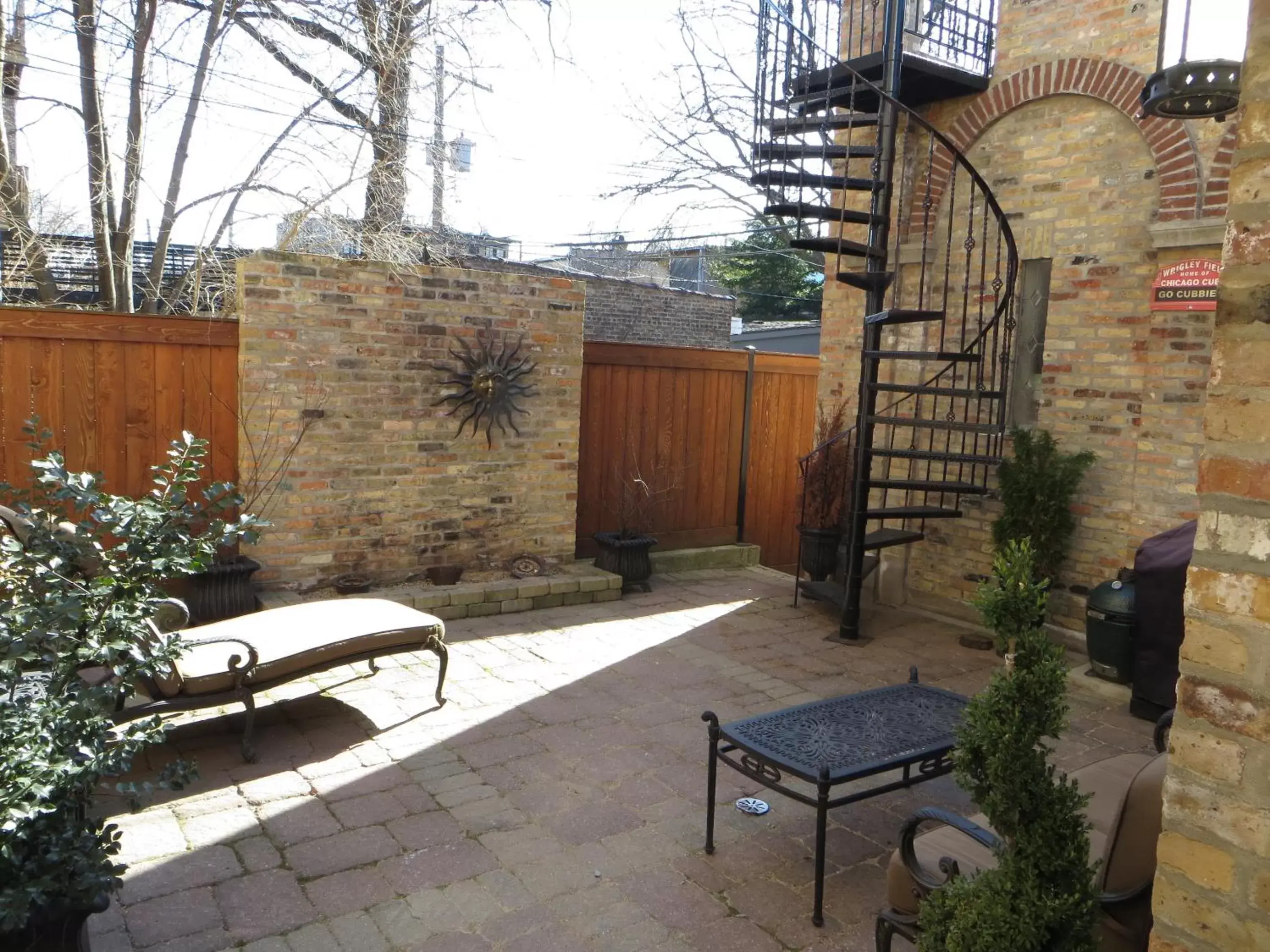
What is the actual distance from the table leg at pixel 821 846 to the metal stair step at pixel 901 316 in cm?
375

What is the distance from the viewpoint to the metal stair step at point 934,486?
19.3 feet

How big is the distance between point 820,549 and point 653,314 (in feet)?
36.0

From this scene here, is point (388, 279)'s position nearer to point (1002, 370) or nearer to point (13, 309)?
point (13, 309)

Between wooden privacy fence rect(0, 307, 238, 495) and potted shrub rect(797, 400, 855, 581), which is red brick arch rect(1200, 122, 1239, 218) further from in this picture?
wooden privacy fence rect(0, 307, 238, 495)

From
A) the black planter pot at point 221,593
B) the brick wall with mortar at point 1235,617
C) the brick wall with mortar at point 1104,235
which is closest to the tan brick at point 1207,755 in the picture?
the brick wall with mortar at point 1235,617

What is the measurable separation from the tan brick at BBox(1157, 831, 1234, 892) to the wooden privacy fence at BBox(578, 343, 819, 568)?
5704 mm

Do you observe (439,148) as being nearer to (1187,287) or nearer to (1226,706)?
(1187,287)

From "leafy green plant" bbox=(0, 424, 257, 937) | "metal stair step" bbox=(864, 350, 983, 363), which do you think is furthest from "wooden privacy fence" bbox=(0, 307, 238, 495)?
"metal stair step" bbox=(864, 350, 983, 363)

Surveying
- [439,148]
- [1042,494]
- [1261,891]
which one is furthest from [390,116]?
[1261,891]

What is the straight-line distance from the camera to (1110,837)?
82.8 inches

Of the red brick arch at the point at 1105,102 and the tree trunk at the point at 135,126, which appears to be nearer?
the red brick arch at the point at 1105,102

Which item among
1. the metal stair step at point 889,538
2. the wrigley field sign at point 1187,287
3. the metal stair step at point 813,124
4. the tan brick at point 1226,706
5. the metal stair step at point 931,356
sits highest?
the metal stair step at point 813,124

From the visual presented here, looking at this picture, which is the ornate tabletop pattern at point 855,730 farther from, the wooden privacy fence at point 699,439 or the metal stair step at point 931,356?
the wooden privacy fence at point 699,439

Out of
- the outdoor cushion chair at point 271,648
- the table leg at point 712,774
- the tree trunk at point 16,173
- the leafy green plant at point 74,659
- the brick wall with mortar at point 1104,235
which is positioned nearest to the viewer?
the leafy green plant at point 74,659
